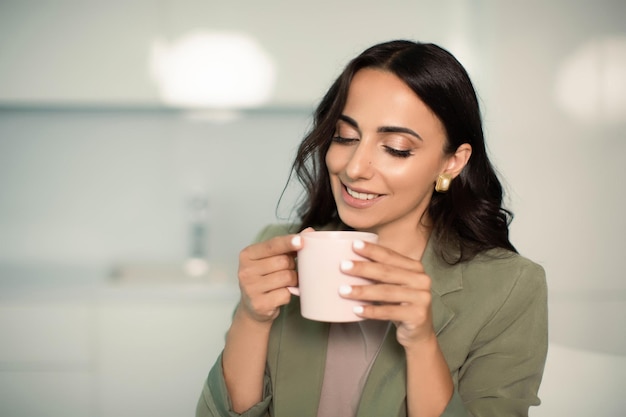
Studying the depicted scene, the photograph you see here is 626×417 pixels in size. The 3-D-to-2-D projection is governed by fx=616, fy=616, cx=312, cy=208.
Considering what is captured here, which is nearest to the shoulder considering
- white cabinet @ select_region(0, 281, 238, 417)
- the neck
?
the neck

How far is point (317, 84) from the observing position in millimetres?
2730

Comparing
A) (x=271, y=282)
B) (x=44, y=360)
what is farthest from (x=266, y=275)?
(x=44, y=360)

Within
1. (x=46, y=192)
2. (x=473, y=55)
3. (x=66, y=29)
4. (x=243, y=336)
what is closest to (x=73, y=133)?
(x=46, y=192)

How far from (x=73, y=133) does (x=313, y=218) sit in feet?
6.77

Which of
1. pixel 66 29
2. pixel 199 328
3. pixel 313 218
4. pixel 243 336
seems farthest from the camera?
pixel 66 29

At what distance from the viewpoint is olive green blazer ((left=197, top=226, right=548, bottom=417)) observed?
1.10 metres

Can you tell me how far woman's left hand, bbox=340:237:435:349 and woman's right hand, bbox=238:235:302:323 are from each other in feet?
0.44

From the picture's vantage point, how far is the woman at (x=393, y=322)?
3.59 feet

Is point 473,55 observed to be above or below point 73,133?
above

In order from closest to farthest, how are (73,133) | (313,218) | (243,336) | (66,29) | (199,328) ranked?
1. (243,336)
2. (313,218)
3. (199,328)
4. (66,29)
5. (73,133)

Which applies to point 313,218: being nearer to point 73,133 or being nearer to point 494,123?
point 494,123

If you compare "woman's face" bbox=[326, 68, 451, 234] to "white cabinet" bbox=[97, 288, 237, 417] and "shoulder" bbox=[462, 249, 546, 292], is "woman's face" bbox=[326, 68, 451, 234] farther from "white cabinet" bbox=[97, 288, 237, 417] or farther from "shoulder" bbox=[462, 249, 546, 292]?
"white cabinet" bbox=[97, 288, 237, 417]

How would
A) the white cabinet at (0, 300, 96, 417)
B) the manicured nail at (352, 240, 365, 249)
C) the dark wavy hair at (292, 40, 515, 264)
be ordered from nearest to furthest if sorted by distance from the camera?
the manicured nail at (352, 240, 365, 249), the dark wavy hair at (292, 40, 515, 264), the white cabinet at (0, 300, 96, 417)

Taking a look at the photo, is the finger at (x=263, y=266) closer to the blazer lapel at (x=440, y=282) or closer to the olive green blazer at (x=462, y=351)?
the olive green blazer at (x=462, y=351)
